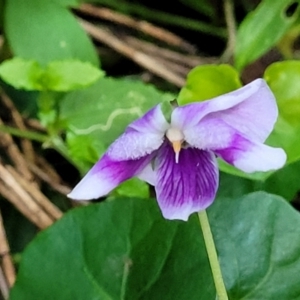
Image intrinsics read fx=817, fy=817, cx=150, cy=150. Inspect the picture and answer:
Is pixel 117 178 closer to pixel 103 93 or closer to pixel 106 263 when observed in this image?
pixel 106 263

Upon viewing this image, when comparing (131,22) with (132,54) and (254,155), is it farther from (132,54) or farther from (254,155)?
(254,155)

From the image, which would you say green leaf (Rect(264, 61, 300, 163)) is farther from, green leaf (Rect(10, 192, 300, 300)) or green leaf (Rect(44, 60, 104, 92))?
green leaf (Rect(44, 60, 104, 92))

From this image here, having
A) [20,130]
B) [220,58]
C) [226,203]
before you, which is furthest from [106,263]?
[220,58]

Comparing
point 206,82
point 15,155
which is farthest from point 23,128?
point 206,82

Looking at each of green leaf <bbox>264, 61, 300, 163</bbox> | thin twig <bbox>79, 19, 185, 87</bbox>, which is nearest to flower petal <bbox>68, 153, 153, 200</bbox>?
green leaf <bbox>264, 61, 300, 163</bbox>

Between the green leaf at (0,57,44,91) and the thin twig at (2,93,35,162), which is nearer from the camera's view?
the green leaf at (0,57,44,91)

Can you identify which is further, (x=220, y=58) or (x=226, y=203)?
(x=220, y=58)
